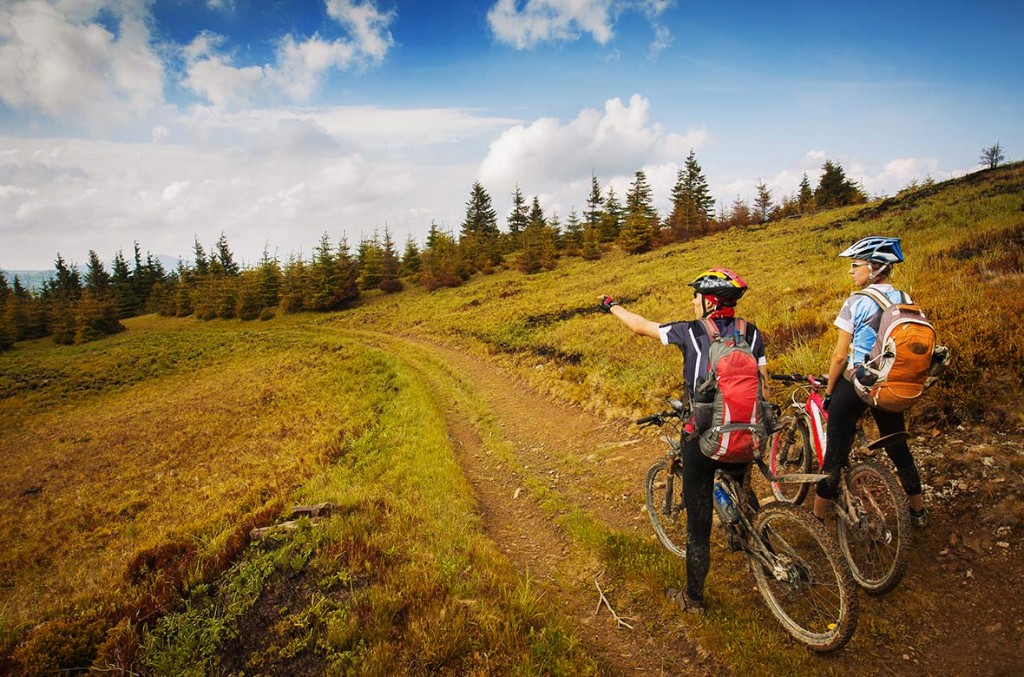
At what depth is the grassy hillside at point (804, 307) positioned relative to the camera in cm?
643

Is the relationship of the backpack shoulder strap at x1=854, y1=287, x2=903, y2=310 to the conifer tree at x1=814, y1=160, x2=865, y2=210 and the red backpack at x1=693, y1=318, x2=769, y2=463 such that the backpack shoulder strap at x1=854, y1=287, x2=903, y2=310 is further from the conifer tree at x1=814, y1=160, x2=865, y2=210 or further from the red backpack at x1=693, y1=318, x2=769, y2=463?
the conifer tree at x1=814, y1=160, x2=865, y2=210

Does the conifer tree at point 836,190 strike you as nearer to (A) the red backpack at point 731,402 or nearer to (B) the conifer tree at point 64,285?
(A) the red backpack at point 731,402

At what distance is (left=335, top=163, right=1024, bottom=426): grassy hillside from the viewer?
643 cm

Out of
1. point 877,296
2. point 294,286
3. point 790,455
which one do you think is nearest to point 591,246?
point 294,286

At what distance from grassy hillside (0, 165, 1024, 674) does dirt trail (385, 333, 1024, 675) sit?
0.34m

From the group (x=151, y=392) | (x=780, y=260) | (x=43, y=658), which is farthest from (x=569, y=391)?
(x=151, y=392)

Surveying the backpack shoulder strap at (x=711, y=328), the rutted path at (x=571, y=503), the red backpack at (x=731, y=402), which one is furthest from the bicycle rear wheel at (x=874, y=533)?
the backpack shoulder strap at (x=711, y=328)

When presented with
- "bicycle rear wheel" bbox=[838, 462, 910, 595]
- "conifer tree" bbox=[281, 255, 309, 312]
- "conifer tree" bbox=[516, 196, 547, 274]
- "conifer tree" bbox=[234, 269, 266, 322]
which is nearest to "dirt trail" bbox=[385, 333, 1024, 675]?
"bicycle rear wheel" bbox=[838, 462, 910, 595]

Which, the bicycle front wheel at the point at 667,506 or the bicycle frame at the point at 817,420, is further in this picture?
the bicycle front wheel at the point at 667,506

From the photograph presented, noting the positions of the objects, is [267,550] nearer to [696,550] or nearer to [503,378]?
[696,550]

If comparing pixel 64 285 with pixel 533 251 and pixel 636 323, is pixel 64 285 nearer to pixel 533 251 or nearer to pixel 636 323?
pixel 533 251

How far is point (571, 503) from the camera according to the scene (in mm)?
7520

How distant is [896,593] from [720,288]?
11.9 ft

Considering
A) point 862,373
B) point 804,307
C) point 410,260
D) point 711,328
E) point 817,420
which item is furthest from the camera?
point 410,260
